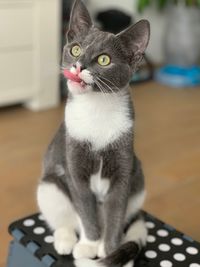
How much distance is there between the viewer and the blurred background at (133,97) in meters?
1.80

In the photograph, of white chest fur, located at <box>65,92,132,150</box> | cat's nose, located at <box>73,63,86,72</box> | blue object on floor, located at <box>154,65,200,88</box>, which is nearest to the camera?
cat's nose, located at <box>73,63,86,72</box>

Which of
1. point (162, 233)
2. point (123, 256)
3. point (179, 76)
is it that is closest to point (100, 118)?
point (123, 256)

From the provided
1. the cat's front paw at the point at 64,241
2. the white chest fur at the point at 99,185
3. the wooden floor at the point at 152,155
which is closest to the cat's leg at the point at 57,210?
the cat's front paw at the point at 64,241

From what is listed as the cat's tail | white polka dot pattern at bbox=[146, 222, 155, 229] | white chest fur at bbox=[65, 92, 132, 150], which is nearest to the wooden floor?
white polka dot pattern at bbox=[146, 222, 155, 229]

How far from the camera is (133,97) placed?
9.30ft

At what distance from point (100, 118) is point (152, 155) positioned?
1.24 metres

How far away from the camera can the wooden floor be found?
1704mm

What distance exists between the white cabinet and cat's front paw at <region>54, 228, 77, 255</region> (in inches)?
62.8

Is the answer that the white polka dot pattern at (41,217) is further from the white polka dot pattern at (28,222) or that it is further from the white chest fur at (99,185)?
the white chest fur at (99,185)

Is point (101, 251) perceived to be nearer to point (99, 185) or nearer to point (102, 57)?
point (99, 185)

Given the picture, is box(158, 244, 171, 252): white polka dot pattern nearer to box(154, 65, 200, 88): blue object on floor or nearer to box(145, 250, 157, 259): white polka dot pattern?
box(145, 250, 157, 259): white polka dot pattern

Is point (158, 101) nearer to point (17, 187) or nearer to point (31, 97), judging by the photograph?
point (31, 97)

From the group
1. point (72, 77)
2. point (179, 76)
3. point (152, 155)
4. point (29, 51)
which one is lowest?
point (179, 76)

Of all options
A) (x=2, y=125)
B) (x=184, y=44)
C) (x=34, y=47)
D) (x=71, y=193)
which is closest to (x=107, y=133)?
(x=71, y=193)
